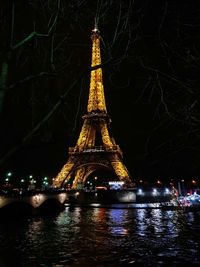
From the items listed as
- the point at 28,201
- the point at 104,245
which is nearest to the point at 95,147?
the point at 28,201

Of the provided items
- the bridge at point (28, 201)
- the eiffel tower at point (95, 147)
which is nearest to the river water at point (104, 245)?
the bridge at point (28, 201)

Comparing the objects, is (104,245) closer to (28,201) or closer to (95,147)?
(28,201)

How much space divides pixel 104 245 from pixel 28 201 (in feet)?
94.8

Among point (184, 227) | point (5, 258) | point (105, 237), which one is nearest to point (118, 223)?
point (184, 227)

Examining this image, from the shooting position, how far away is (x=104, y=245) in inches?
910

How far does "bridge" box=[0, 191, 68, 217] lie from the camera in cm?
4403

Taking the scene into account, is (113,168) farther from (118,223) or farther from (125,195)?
(118,223)

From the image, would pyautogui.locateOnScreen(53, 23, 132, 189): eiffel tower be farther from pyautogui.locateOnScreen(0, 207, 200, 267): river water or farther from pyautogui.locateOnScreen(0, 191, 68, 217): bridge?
pyautogui.locateOnScreen(0, 207, 200, 267): river water

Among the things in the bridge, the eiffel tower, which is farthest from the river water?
the eiffel tower

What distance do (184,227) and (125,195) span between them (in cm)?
4523

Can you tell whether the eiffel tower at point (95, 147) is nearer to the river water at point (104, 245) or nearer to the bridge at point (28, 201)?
the bridge at point (28, 201)

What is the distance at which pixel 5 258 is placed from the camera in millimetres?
20438

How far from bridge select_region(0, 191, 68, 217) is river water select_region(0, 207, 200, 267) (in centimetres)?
906

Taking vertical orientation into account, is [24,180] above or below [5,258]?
above
